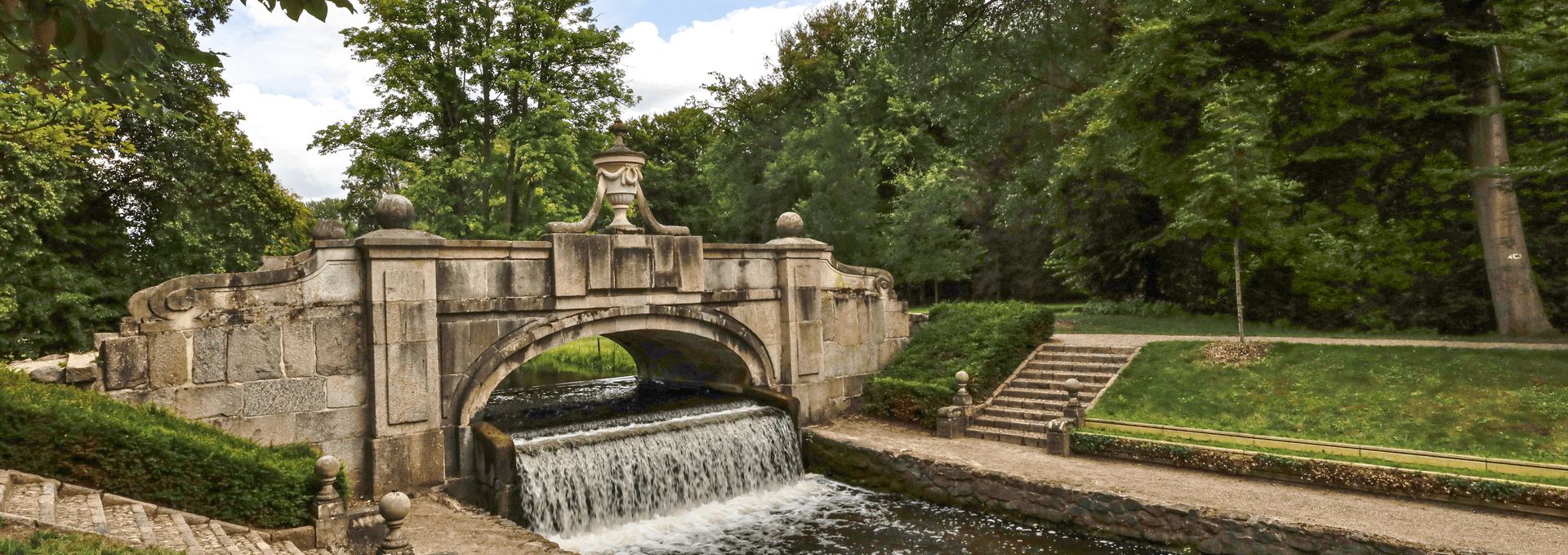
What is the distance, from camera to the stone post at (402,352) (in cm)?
1065

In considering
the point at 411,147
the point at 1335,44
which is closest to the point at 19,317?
the point at 411,147

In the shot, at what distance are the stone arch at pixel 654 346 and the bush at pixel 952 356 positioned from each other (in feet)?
8.78

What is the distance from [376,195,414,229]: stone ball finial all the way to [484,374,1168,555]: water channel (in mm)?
3606

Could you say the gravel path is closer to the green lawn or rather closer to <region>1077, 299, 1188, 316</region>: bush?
the green lawn

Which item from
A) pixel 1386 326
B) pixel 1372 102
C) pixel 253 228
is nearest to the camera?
pixel 1372 102

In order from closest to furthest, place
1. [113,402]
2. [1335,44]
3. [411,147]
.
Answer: [113,402], [1335,44], [411,147]

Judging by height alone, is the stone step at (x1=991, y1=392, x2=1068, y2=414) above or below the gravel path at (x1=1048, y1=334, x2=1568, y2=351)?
below

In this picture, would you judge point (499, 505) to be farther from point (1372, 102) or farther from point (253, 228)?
point (1372, 102)

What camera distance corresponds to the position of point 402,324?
10.9 m

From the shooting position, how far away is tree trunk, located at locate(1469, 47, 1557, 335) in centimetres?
1544

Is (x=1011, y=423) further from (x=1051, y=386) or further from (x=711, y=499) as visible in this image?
(x=711, y=499)

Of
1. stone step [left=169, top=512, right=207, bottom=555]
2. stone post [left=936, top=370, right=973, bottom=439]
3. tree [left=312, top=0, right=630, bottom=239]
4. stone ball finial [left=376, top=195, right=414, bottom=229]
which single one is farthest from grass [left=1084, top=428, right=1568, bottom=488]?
tree [left=312, top=0, right=630, bottom=239]

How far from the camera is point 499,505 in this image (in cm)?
1080

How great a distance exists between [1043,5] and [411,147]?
21246 mm
